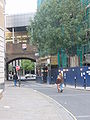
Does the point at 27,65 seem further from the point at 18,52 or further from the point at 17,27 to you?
the point at 18,52

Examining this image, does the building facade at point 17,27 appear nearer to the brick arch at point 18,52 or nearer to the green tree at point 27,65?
the brick arch at point 18,52

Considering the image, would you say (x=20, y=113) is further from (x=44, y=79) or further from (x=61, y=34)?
(x=44, y=79)

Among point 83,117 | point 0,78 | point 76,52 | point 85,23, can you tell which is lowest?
point 83,117

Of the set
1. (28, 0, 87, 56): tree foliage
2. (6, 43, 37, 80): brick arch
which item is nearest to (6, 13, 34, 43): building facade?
(6, 43, 37, 80): brick arch

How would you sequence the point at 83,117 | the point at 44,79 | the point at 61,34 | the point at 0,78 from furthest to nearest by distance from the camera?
the point at 44,79
the point at 61,34
the point at 0,78
the point at 83,117

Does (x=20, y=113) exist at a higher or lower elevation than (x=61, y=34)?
lower

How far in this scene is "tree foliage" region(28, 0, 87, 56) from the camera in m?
44.2

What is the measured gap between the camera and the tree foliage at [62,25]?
145 feet

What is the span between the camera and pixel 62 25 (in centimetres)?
4469

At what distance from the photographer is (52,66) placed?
60688mm

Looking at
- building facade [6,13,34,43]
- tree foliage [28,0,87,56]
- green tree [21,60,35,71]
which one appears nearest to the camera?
tree foliage [28,0,87,56]

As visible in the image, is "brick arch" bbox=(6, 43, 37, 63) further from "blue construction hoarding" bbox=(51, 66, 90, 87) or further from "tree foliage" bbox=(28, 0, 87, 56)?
"blue construction hoarding" bbox=(51, 66, 90, 87)

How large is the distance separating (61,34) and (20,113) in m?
30.0

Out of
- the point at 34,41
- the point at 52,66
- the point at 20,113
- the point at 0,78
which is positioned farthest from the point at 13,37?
the point at 20,113
